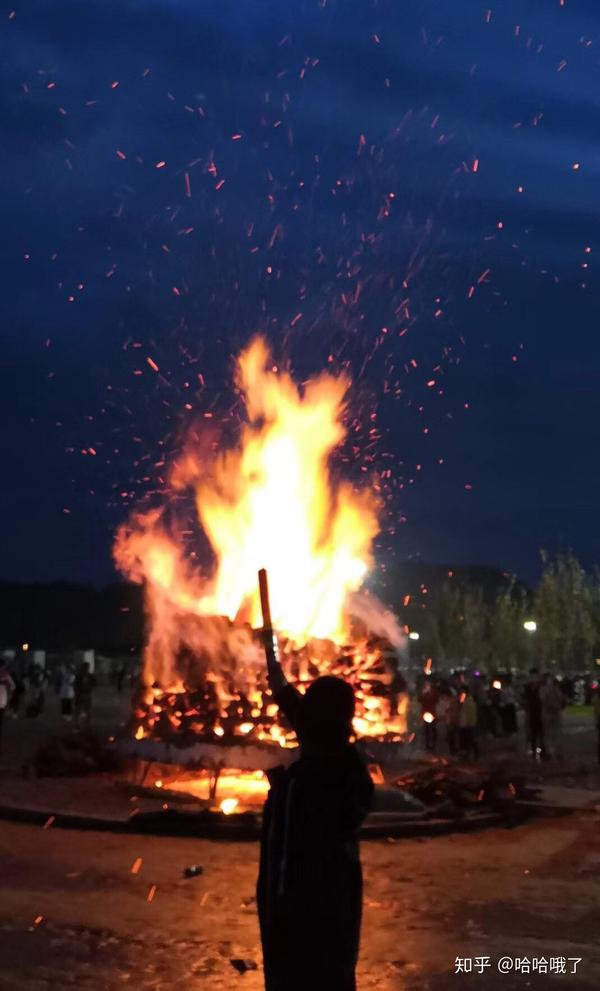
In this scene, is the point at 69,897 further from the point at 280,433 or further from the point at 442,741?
the point at 442,741

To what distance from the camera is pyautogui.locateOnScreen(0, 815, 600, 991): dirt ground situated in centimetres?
704

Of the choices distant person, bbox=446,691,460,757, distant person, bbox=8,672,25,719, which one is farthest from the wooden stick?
distant person, bbox=8,672,25,719

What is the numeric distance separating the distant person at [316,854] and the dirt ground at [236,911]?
347 cm

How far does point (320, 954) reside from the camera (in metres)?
3.56

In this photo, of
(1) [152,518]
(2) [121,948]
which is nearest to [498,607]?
(1) [152,518]

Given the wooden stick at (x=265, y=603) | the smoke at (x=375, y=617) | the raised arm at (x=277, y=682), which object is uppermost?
the smoke at (x=375, y=617)

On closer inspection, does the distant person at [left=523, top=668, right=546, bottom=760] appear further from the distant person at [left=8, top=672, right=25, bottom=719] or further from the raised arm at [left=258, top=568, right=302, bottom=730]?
the raised arm at [left=258, top=568, right=302, bottom=730]

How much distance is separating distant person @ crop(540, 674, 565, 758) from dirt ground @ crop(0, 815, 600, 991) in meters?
10.1

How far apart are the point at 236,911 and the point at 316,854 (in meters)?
5.52

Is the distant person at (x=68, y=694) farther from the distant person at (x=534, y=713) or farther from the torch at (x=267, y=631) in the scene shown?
the torch at (x=267, y=631)

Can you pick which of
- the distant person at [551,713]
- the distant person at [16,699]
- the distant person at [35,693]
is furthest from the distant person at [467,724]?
the distant person at [35,693]

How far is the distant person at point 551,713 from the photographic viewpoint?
22469 millimetres

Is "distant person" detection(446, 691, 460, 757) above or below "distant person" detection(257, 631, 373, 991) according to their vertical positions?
above

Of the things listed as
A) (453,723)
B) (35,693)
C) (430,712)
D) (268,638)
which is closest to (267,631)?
(268,638)
